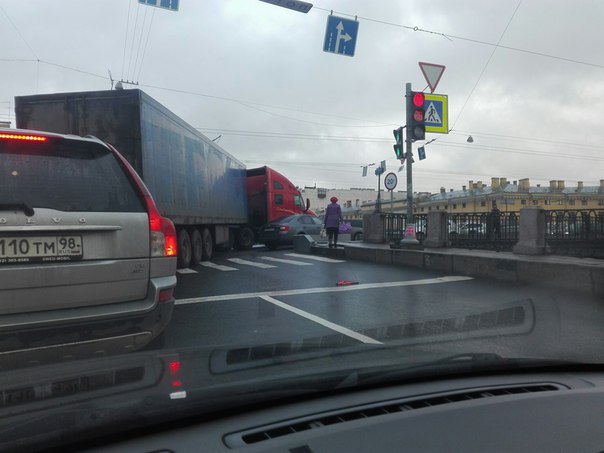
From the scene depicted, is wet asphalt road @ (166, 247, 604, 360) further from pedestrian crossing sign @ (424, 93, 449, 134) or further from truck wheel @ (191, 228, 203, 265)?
pedestrian crossing sign @ (424, 93, 449, 134)

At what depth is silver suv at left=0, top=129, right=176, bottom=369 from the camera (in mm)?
2932

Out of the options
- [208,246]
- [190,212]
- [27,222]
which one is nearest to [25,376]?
[27,222]

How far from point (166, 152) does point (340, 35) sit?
504 cm

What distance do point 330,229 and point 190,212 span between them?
518 centimetres

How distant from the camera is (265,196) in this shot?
68.8 feet

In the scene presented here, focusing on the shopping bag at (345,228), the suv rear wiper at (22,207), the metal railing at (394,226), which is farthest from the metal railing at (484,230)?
the suv rear wiper at (22,207)

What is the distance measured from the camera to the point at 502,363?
2.54 metres

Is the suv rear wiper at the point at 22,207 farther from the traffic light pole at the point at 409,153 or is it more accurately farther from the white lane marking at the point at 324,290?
the traffic light pole at the point at 409,153

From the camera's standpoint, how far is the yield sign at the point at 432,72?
1166cm

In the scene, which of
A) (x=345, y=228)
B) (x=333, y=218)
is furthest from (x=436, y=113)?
(x=345, y=228)

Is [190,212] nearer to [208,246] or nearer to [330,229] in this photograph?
[208,246]

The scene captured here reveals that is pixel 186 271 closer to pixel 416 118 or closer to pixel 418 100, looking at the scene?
pixel 416 118

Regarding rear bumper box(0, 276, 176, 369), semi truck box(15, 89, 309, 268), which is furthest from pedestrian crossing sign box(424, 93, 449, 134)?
rear bumper box(0, 276, 176, 369)

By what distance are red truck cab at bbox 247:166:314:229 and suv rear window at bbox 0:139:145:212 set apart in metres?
17.4
